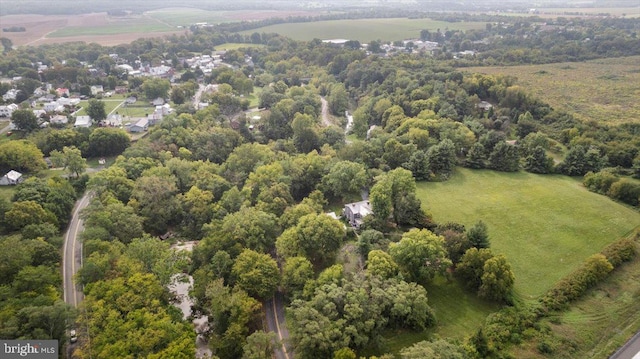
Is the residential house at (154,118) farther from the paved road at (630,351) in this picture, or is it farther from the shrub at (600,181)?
the paved road at (630,351)

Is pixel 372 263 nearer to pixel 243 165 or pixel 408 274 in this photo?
pixel 408 274

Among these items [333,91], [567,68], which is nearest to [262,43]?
[333,91]

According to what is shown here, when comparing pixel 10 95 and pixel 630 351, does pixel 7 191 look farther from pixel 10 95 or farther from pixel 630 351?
pixel 630 351

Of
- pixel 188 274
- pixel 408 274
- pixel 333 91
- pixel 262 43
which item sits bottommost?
pixel 188 274

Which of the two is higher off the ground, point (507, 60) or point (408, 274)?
point (507, 60)

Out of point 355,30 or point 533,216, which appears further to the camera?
point 355,30

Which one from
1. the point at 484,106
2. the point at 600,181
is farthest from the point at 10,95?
the point at 600,181
